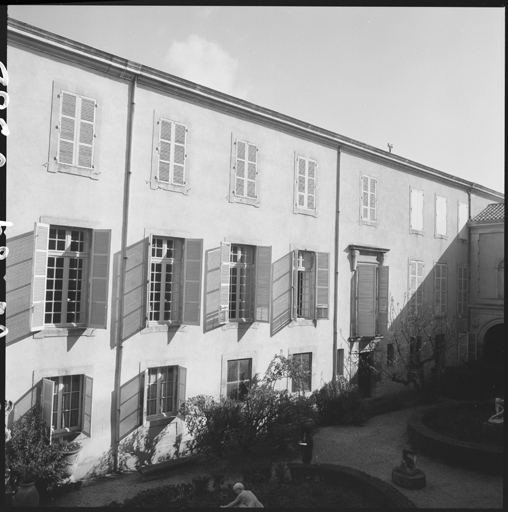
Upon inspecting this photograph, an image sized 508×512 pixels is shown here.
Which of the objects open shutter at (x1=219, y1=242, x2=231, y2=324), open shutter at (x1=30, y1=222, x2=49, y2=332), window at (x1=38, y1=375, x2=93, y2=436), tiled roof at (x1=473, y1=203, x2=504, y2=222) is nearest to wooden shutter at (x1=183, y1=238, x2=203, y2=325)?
open shutter at (x1=219, y1=242, x2=231, y2=324)

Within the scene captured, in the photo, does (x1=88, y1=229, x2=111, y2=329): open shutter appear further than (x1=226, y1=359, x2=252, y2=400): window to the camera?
No

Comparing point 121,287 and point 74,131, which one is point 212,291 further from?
point 74,131

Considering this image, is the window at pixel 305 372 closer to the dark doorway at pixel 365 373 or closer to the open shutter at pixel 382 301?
the dark doorway at pixel 365 373

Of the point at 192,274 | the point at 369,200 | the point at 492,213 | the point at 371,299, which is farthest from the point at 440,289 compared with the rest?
the point at 192,274

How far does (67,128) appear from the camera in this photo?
6762mm

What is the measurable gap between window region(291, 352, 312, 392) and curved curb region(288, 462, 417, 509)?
1903mm

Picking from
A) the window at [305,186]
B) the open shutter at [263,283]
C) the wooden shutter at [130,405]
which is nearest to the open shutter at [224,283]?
the open shutter at [263,283]

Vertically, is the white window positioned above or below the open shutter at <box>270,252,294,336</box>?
below

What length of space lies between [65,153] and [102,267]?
181 cm

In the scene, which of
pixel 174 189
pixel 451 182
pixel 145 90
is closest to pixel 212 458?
pixel 174 189

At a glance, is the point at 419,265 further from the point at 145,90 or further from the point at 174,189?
the point at 145,90

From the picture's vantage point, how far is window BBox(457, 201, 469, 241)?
1257cm

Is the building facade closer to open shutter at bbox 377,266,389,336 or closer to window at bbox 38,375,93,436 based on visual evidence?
window at bbox 38,375,93,436

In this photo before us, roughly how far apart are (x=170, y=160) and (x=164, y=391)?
158 inches
